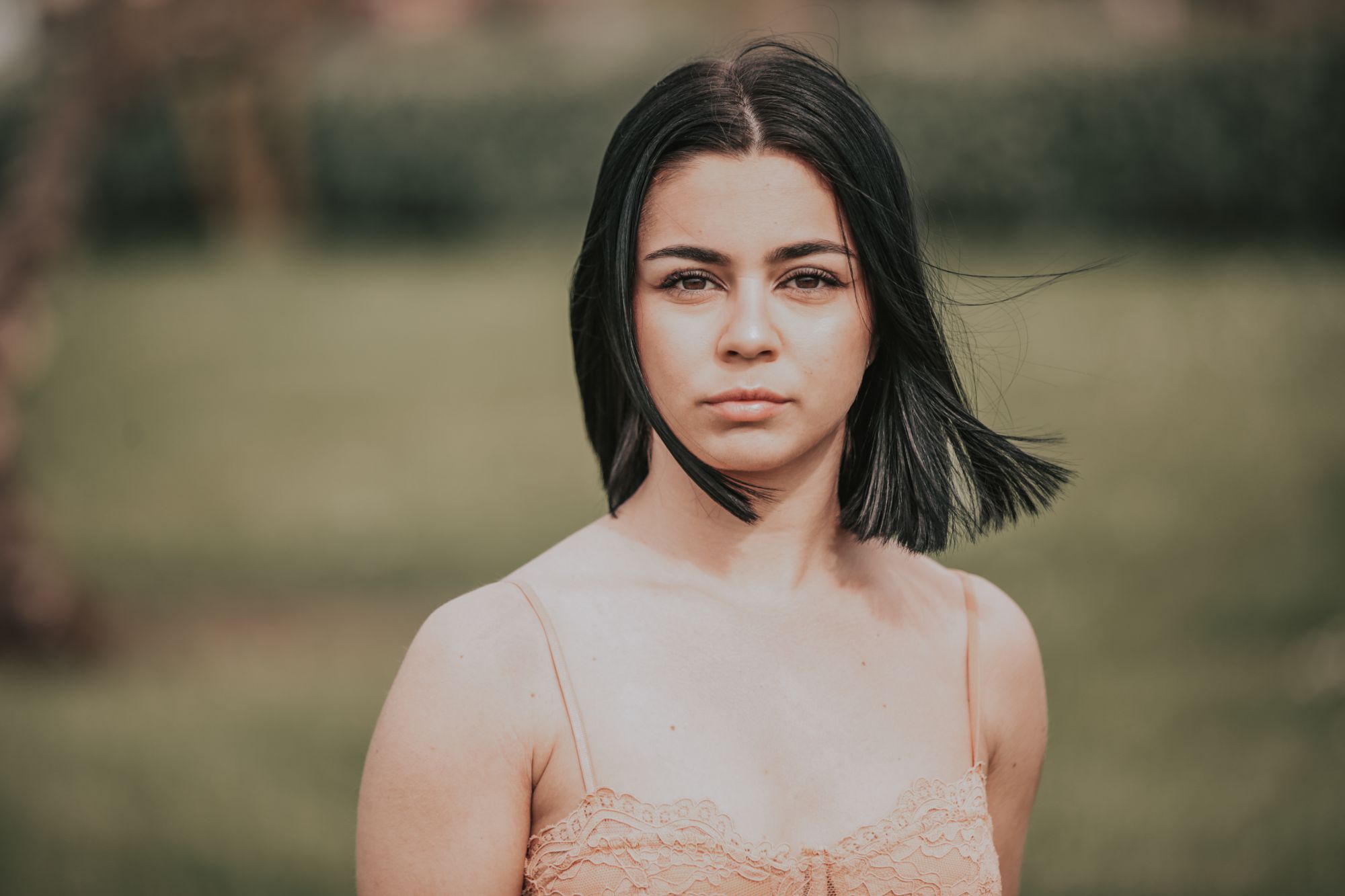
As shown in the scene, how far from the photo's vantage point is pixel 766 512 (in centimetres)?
243

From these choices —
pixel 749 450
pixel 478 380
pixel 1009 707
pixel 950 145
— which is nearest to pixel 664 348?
pixel 749 450

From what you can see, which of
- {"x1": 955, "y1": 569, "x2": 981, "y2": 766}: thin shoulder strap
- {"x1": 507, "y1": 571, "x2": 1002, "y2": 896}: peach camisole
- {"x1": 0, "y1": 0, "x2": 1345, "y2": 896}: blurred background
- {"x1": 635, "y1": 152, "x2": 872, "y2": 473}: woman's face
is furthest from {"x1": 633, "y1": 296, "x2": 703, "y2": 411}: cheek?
{"x1": 955, "y1": 569, "x2": 981, "y2": 766}: thin shoulder strap

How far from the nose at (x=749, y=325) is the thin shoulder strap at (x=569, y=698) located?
50 centimetres

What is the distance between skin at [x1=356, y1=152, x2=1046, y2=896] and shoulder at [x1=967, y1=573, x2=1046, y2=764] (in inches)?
2.2

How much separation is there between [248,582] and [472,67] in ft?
22.6

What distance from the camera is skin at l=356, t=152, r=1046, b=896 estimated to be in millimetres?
2150

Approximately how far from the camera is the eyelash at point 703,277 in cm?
224

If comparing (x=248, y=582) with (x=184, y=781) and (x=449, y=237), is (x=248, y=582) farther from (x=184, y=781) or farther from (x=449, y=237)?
(x=449, y=237)

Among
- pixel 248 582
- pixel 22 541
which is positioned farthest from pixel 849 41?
pixel 22 541

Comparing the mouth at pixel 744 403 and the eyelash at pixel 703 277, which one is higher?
the eyelash at pixel 703 277

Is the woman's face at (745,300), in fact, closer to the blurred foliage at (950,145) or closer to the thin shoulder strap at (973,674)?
the thin shoulder strap at (973,674)

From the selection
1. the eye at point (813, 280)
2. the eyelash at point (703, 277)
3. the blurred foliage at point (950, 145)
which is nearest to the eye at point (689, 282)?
the eyelash at point (703, 277)

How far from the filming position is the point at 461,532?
930 centimetres

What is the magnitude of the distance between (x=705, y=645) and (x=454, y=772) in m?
0.46
